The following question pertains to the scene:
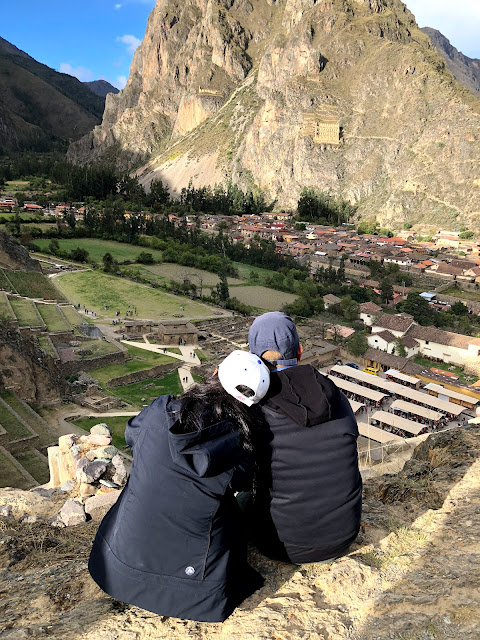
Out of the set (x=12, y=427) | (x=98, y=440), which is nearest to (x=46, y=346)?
(x=12, y=427)

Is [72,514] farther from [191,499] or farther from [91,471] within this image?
[191,499]

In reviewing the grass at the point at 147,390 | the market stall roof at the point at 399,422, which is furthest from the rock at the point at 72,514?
the market stall roof at the point at 399,422

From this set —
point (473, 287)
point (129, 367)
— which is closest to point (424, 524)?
point (129, 367)

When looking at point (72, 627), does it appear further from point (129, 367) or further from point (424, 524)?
point (129, 367)

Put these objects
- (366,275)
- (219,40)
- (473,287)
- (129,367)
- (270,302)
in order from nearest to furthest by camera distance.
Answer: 1. (129,367)
2. (270,302)
3. (473,287)
4. (366,275)
5. (219,40)

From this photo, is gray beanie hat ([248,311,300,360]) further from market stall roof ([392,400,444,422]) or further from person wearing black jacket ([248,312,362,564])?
market stall roof ([392,400,444,422])

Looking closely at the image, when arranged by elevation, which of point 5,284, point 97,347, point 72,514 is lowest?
point 97,347
